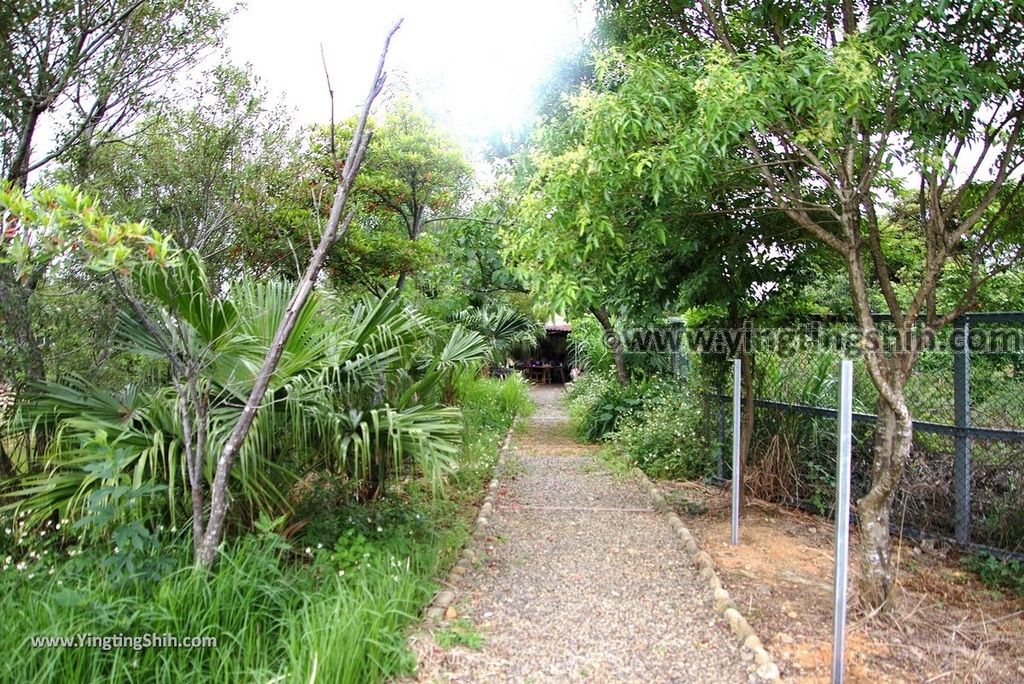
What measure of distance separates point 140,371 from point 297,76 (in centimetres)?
302

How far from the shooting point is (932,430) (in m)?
4.80

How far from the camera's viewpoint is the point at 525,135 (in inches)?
422

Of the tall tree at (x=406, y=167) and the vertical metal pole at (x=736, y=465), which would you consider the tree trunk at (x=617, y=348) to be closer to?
the tall tree at (x=406, y=167)

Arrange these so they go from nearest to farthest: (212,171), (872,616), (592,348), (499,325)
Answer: (872,616), (212,171), (592,348), (499,325)

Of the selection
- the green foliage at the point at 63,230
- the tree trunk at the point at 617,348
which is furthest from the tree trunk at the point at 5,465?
the tree trunk at the point at 617,348

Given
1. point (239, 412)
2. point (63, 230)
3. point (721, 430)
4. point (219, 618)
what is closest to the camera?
point (63, 230)

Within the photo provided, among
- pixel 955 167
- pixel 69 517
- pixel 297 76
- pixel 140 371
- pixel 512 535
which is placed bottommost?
pixel 512 535

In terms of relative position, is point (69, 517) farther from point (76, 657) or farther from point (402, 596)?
point (402, 596)

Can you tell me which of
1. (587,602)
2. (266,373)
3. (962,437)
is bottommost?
(587,602)

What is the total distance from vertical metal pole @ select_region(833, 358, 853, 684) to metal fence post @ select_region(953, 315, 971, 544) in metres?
2.34

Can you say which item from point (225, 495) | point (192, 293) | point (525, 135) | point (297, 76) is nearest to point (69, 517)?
point (225, 495)

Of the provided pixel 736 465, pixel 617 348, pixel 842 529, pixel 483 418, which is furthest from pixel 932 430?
pixel 483 418

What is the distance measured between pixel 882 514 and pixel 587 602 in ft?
5.50

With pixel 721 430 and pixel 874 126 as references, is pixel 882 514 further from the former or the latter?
pixel 721 430
